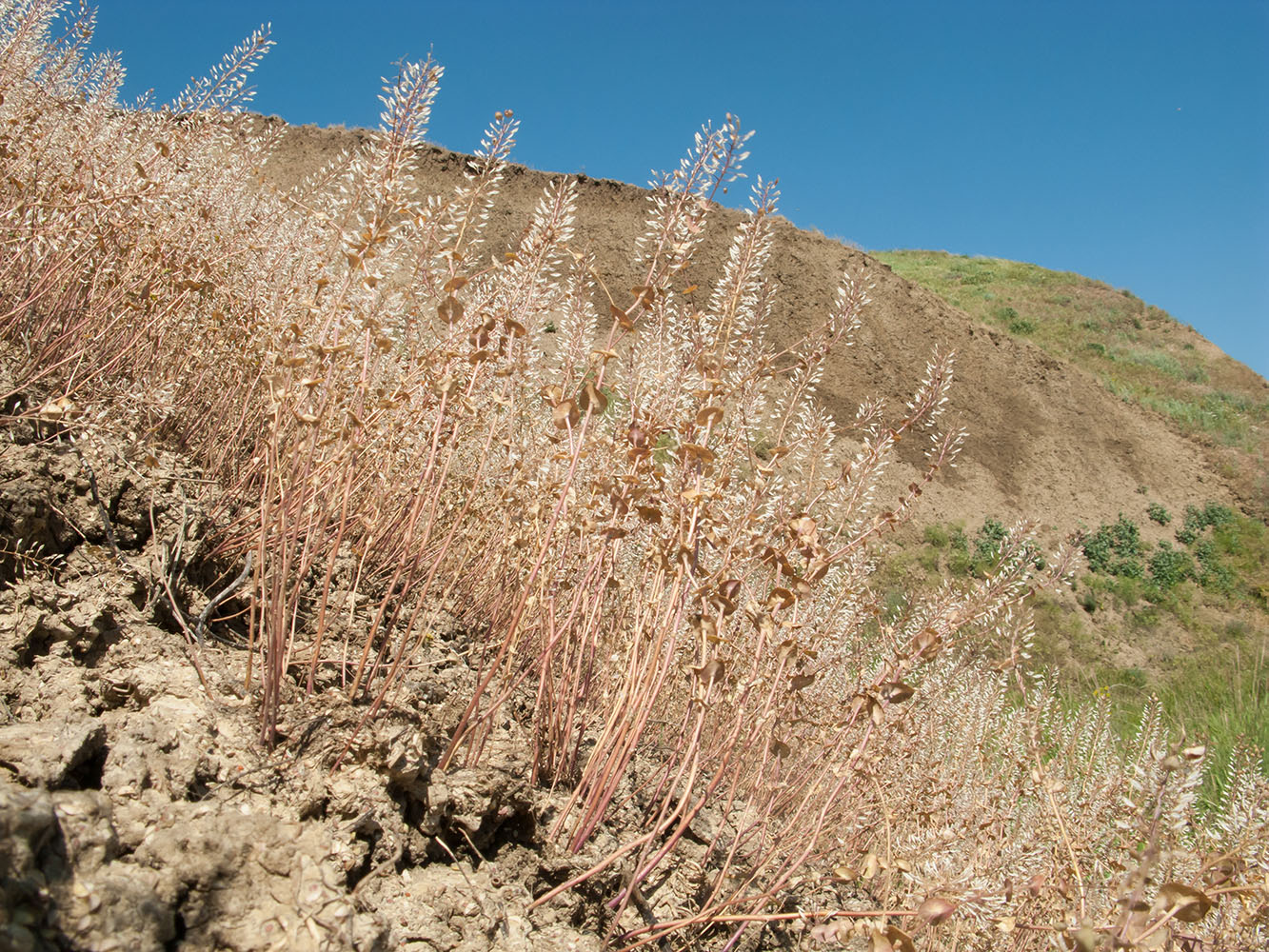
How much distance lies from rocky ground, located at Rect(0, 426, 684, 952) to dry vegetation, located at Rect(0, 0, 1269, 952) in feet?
0.26

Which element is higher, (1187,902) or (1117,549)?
(1117,549)

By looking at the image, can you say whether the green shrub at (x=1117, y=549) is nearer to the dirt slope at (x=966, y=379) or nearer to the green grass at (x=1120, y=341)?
the dirt slope at (x=966, y=379)

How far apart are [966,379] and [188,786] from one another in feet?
63.3

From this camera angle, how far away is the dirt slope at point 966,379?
52.3 ft

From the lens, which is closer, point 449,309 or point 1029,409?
point 449,309

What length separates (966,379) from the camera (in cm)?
1770

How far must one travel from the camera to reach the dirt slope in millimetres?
15934

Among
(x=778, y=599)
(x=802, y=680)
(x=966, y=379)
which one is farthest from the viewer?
(x=966, y=379)

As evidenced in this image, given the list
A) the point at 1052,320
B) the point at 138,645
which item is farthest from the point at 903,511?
the point at 1052,320

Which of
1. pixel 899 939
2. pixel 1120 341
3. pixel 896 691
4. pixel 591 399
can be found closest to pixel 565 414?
pixel 591 399

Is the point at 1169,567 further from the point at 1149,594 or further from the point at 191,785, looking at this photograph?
the point at 191,785

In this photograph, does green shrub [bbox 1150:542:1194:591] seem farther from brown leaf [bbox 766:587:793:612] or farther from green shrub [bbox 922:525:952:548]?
brown leaf [bbox 766:587:793:612]

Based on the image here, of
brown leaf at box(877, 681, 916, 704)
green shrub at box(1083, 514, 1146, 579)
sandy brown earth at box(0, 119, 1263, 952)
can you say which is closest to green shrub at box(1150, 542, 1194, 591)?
green shrub at box(1083, 514, 1146, 579)

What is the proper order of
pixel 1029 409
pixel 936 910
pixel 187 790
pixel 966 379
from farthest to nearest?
pixel 966 379, pixel 1029 409, pixel 187 790, pixel 936 910
